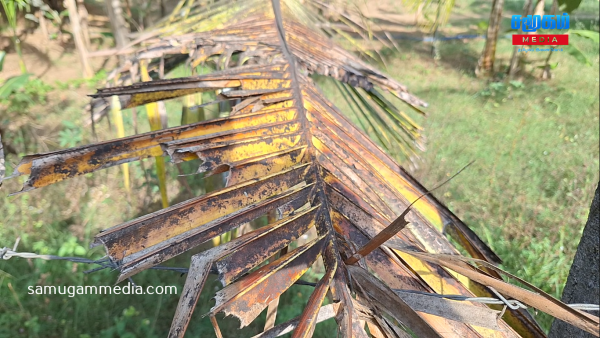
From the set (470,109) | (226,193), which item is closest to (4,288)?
(226,193)

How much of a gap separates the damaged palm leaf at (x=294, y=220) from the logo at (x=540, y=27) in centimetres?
460

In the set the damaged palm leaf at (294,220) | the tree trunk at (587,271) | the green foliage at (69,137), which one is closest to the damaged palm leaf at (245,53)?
the damaged palm leaf at (294,220)

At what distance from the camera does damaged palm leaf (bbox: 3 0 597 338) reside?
53 cm

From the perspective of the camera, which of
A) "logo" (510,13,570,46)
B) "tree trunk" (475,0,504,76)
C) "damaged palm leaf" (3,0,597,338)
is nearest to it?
"damaged palm leaf" (3,0,597,338)

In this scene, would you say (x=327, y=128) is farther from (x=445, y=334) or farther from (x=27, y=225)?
(x=27, y=225)

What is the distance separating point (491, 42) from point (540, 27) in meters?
0.65

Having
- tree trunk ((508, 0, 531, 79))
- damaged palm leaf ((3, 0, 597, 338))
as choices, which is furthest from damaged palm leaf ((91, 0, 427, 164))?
tree trunk ((508, 0, 531, 79))

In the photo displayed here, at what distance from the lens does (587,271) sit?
61 cm

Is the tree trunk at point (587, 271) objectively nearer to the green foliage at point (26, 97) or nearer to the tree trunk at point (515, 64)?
the green foliage at point (26, 97)

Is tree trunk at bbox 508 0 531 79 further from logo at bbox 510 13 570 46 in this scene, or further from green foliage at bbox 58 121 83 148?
green foliage at bbox 58 121 83 148

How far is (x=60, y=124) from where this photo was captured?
3945 millimetres

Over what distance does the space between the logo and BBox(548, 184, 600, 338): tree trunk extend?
472 centimetres

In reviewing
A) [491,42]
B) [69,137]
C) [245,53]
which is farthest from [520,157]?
[69,137]

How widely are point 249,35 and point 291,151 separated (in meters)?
0.73
